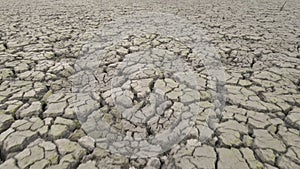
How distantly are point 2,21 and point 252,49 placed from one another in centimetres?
405

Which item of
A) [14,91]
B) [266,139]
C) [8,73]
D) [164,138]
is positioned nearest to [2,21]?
[8,73]

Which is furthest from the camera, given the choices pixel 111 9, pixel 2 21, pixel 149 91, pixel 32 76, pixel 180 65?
pixel 111 9

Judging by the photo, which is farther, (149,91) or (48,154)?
(149,91)

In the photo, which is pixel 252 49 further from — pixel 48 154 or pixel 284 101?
pixel 48 154

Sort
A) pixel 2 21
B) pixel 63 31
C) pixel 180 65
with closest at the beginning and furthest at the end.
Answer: pixel 180 65 < pixel 63 31 < pixel 2 21

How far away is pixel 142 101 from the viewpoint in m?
1.68

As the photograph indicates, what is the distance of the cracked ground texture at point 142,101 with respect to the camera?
119 centimetres

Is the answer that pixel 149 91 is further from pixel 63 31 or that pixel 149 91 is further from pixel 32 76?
pixel 63 31

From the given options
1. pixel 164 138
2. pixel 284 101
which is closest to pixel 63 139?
pixel 164 138

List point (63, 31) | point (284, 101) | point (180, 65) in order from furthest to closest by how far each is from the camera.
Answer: point (63, 31) < point (180, 65) < point (284, 101)

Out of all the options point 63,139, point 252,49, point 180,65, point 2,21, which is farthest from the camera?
point 2,21

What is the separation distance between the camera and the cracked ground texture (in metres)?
1.19

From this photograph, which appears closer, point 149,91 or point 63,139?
point 63,139

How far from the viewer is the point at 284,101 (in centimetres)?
166
